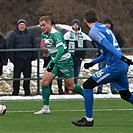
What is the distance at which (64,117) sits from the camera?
46.9 ft

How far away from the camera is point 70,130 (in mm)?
12039

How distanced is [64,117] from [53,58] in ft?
4.35

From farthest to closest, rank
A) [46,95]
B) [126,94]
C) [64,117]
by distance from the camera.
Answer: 1. [46,95]
2. [64,117]
3. [126,94]

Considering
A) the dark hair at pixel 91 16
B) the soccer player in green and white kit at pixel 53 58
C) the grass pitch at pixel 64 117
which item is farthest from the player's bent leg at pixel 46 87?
the dark hair at pixel 91 16

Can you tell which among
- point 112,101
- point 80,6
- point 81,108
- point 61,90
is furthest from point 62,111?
point 80,6

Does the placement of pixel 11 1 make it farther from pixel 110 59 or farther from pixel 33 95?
pixel 110 59

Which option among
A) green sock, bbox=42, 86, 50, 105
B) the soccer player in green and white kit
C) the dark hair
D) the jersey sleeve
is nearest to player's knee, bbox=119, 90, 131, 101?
the jersey sleeve

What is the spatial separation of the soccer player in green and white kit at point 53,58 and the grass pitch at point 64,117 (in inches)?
19.1


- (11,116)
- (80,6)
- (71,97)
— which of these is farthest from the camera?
(80,6)

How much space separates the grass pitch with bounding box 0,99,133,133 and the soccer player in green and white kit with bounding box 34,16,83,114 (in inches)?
19.1

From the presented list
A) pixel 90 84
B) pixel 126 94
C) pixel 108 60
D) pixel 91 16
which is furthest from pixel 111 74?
pixel 91 16

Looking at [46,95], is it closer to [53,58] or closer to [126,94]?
[53,58]

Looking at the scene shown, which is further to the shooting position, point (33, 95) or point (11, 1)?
point (11, 1)

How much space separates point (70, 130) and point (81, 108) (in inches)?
167
